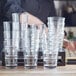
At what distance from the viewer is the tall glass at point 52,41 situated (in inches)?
36.1

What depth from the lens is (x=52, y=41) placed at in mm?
917

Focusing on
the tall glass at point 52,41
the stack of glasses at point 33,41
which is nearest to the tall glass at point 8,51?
the stack of glasses at point 33,41

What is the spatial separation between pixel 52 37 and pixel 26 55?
0.10 meters

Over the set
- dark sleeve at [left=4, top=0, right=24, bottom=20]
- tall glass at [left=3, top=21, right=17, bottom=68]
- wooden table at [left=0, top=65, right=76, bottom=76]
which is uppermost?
dark sleeve at [left=4, top=0, right=24, bottom=20]

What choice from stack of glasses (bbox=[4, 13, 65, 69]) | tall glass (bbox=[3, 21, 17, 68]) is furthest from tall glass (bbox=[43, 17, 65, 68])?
tall glass (bbox=[3, 21, 17, 68])

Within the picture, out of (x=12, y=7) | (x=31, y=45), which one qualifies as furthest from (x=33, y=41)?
(x=12, y=7)

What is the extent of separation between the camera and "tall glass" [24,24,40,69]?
907mm

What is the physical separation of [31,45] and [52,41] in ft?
0.22

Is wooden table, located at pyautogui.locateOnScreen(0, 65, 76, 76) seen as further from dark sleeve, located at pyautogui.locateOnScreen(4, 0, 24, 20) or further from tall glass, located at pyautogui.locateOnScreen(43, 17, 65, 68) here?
dark sleeve, located at pyautogui.locateOnScreen(4, 0, 24, 20)

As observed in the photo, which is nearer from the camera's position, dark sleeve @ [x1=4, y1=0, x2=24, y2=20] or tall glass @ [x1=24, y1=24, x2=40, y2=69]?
tall glass @ [x1=24, y1=24, x2=40, y2=69]

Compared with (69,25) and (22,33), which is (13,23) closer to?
(22,33)

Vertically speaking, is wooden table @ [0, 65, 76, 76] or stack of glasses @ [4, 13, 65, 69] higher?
stack of glasses @ [4, 13, 65, 69]

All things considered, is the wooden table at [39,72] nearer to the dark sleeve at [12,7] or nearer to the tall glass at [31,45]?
the tall glass at [31,45]

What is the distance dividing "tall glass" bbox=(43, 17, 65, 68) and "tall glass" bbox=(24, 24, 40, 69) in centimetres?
3
